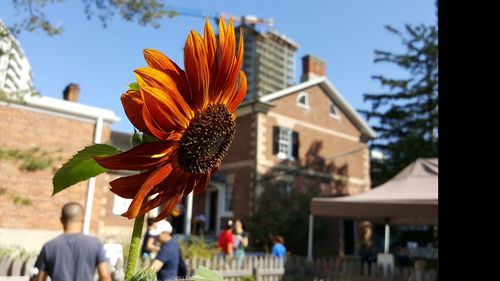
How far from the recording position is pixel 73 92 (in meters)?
21.2

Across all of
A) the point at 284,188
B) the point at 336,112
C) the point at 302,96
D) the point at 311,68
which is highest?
the point at 311,68

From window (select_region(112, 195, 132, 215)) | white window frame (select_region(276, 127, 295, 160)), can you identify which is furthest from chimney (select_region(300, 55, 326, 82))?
window (select_region(112, 195, 132, 215))

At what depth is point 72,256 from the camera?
385cm

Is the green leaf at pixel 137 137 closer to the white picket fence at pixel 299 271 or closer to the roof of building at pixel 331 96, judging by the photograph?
the white picket fence at pixel 299 271

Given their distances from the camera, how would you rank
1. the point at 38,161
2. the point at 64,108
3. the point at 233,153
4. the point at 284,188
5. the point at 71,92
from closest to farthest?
the point at 38,161, the point at 64,108, the point at 71,92, the point at 284,188, the point at 233,153

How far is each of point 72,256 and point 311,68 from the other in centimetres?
2573

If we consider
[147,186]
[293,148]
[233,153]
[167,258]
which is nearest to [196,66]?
[147,186]

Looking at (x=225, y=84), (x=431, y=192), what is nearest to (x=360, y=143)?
(x=431, y=192)

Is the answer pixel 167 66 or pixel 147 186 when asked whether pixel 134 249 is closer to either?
pixel 147 186

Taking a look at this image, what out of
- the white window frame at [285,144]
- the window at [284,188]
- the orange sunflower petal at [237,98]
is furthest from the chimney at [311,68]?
the orange sunflower petal at [237,98]

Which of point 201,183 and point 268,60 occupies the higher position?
point 268,60

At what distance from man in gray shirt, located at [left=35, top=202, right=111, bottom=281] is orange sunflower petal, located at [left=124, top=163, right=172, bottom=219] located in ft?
11.1

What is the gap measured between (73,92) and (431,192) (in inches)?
635
